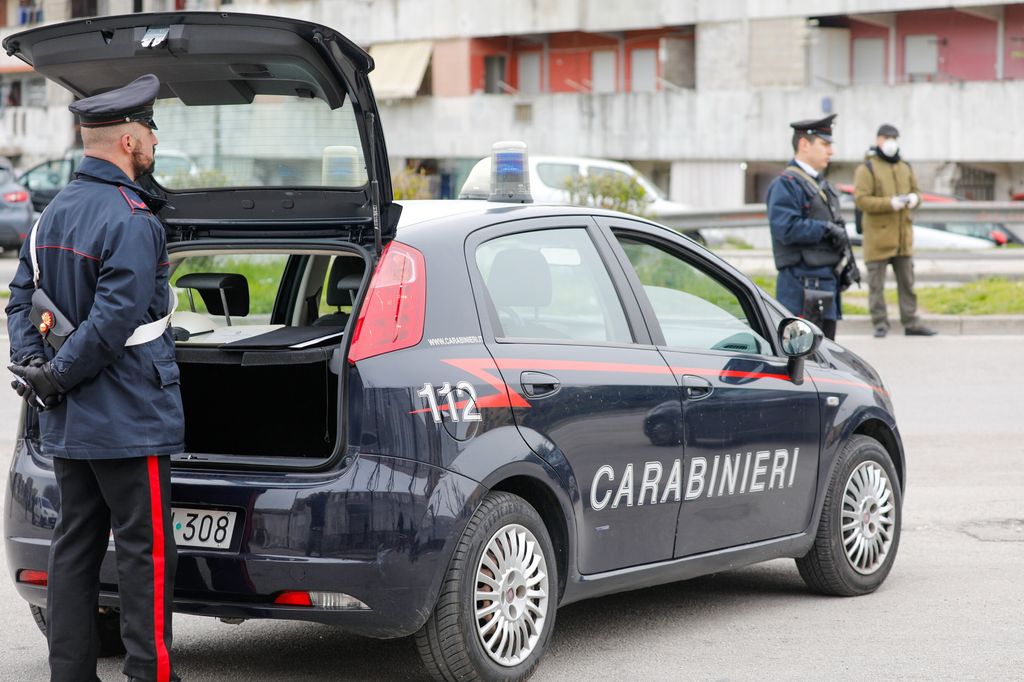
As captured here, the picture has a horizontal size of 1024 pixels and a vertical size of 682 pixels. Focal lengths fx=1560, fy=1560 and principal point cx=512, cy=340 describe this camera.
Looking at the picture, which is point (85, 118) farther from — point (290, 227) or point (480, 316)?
point (480, 316)

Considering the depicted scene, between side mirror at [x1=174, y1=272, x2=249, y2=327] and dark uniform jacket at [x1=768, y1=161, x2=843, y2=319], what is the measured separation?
4668mm

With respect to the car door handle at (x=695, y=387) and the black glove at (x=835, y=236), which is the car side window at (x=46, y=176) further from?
the car door handle at (x=695, y=387)

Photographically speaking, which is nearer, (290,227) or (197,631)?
(290,227)

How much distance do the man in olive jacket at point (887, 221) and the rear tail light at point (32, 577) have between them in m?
9.90

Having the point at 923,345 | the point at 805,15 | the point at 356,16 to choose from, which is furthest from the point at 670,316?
the point at 356,16

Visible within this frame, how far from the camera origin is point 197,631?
→ 5590mm

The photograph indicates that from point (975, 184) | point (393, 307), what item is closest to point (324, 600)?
point (393, 307)

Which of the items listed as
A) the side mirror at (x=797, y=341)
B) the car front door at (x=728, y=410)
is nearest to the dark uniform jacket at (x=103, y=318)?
the car front door at (x=728, y=410)

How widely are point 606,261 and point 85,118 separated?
1.87 meters

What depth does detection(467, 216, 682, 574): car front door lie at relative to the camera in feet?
15.8

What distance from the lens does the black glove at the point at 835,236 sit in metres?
9.63

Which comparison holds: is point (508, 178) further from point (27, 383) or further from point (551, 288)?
point (27, 383)

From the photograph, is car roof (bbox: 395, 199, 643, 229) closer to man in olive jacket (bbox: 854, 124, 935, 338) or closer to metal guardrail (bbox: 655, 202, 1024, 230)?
man in olive jacket (bbox: 854, 124, 935, 338)

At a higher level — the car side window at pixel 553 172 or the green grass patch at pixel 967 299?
the car side window at pixel 553 172
